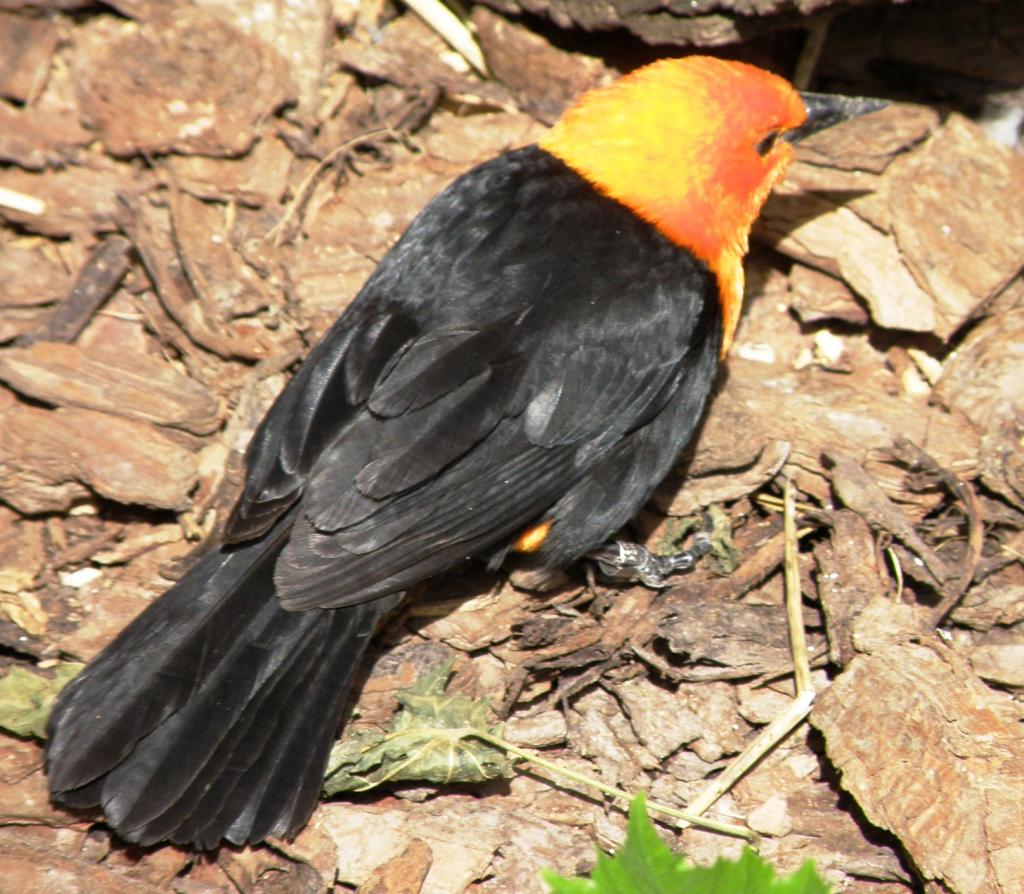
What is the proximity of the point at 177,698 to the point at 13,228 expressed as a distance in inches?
102

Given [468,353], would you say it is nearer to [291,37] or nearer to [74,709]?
[74,709]

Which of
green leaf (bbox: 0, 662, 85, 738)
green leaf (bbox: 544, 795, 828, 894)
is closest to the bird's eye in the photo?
green leaf (bbox: 544, 795, 828, 894)

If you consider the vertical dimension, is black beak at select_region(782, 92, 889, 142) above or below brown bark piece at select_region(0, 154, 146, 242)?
above

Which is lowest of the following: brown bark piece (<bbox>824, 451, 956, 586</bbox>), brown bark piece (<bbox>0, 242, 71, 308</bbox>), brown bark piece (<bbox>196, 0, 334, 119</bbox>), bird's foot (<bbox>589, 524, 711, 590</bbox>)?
brown bark piece (<bbox>0, 242, 71, 308</bbox>)

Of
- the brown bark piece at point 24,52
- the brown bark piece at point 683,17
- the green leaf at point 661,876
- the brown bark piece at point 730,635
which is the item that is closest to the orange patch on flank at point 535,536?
the brown bark piece at point 730,635

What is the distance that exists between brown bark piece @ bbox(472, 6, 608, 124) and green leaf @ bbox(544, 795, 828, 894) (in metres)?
3.72

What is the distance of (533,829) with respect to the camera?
398cm

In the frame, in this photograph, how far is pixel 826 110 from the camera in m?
5.08

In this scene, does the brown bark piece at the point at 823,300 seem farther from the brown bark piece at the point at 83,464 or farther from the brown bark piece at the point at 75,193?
the brown bark piece at the point at 75,193

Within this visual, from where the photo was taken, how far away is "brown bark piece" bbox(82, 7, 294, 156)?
5.47 m

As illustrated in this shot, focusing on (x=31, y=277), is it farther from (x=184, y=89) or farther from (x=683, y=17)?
(x=683, y=17)

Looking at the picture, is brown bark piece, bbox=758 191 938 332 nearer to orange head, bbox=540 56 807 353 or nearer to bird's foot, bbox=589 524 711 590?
orange head, bbox=540 56 807 353

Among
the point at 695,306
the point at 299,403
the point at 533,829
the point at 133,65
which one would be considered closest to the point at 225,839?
the point at 533,829

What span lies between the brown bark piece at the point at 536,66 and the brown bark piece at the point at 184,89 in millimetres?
973
